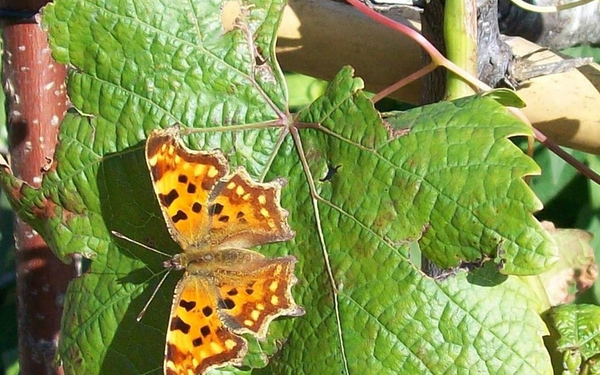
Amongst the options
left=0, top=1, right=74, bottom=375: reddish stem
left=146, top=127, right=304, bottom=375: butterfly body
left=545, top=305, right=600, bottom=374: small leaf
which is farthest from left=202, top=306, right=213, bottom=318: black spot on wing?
left=545, top=305, right=600, bottom=374: small leaf

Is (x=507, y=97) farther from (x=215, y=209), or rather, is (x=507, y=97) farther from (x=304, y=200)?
(x=215, y=209)

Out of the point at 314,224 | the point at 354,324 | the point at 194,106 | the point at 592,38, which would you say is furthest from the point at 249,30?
the point at 592,38

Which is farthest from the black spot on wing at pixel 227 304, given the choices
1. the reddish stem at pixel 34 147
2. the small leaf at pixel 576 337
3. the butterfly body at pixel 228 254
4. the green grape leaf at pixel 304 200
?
the small leaf at pixel 576 337

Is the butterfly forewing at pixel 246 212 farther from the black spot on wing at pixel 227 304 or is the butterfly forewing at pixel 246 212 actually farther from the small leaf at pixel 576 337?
the small leaf at pixel 576 337

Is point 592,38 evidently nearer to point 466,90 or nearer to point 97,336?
point 466,90

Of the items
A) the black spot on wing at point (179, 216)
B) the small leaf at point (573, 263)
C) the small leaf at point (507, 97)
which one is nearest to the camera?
the small leaf at point (507, 97)

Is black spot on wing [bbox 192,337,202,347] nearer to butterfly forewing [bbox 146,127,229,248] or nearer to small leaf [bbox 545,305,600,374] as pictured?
butterfly forewing [bbox 146,127,229,248]

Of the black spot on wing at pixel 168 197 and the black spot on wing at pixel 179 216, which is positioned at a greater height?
the black spot on wing at pixel 168 197

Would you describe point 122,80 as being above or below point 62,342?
above
